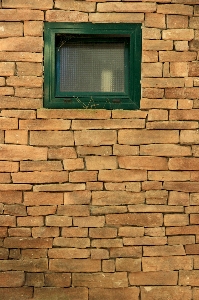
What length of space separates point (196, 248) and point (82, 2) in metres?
2.28

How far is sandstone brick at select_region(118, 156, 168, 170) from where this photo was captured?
329cm

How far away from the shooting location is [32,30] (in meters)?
3.26

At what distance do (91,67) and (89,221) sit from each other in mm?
1323

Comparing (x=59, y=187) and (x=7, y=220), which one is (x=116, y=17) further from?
(x=7, y=220)

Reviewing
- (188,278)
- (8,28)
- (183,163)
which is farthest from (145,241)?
(8,28)

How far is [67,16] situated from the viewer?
3.27m

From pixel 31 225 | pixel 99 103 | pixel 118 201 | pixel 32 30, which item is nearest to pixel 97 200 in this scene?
pixel 118 201

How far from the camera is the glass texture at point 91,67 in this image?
11.1ft

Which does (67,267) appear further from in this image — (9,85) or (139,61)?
(139,61)

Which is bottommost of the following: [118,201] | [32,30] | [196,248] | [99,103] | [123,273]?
[123,273]

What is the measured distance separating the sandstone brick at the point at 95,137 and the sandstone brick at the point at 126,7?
3.35 ft

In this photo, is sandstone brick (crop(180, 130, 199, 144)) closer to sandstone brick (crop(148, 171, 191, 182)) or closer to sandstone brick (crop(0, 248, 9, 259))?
sandstone brick (crop(148, 171, 191, 182))

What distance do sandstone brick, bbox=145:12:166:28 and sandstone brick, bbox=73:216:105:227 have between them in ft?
5.51

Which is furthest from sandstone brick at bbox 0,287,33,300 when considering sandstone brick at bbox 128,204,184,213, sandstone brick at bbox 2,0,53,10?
sandstone brick at bbox 2,0,53,10
